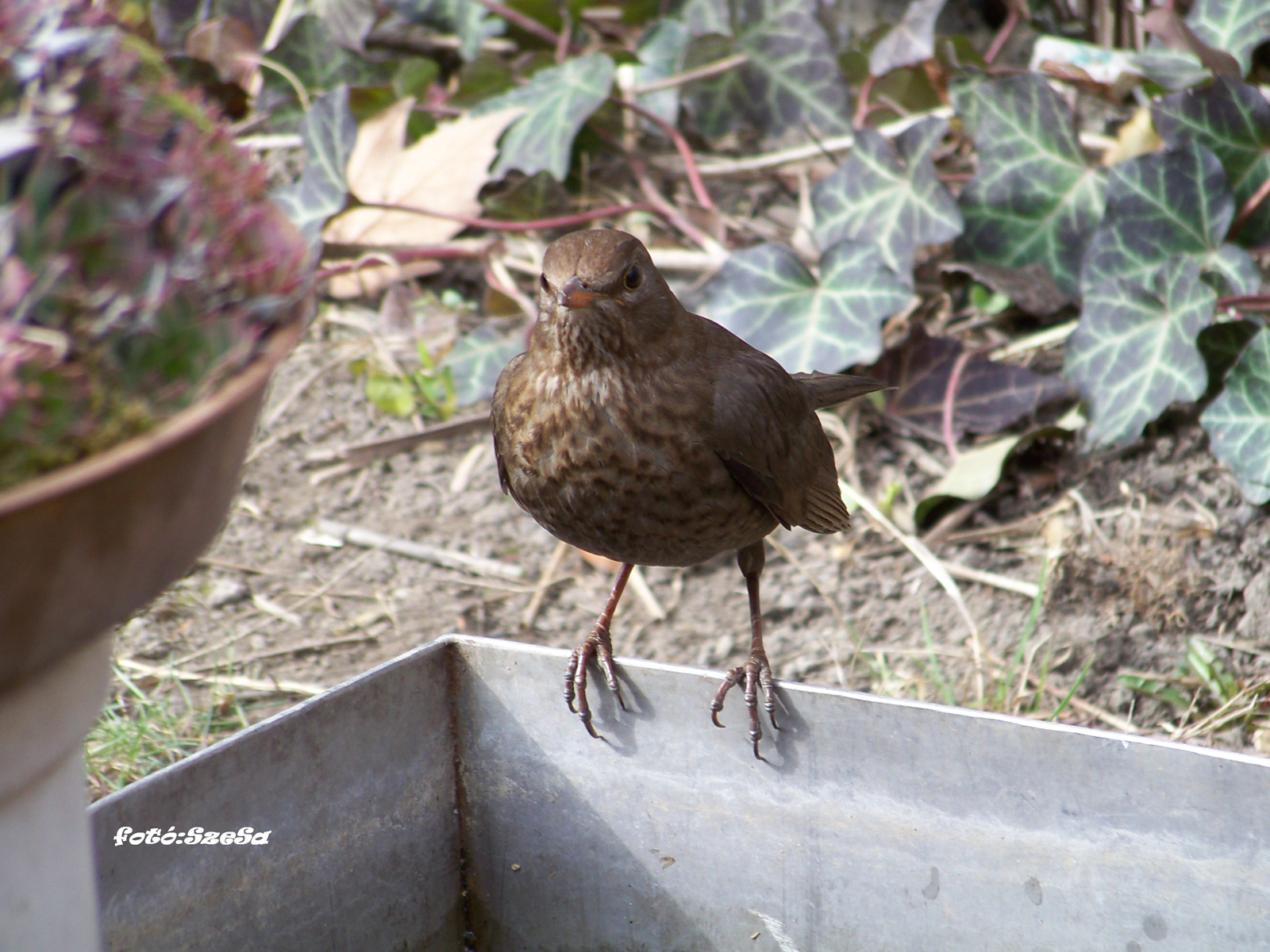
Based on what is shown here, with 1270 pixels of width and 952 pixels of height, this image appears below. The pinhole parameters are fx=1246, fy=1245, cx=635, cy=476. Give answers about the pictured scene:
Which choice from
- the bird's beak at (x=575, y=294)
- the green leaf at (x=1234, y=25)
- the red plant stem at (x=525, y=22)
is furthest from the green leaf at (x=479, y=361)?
the green leaf at (x=1234, y=25)

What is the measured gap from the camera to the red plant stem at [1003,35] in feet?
15.2

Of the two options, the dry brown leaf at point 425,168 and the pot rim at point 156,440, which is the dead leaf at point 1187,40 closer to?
the dry brown leaf at point 425,168

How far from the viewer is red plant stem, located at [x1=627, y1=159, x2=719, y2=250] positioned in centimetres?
443

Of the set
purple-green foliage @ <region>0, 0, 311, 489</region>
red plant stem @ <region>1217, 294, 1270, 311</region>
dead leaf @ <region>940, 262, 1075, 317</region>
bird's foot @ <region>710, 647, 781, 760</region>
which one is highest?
purple-green foliage @ <region>0, 0, 311, 489</region>

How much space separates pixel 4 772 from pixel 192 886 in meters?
0.95

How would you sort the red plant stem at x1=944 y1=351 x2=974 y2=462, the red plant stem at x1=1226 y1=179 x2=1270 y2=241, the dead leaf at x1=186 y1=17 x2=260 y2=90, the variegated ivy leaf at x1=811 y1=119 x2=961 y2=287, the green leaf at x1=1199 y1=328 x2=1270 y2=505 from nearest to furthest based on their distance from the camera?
the green leaf at x1=1199 y1=328 x2=1270 y2=505
the red plant stem at x1=1226 y1=179 x2=1270 y2=241
the red plant stem at x1=944 y1=351 x2=974 y2=462
the variegated ivy leaf at x1=811 y1=119 x2=961 y2=287
the dead leaf at x1=186 y1=17 x2=260 y2=90

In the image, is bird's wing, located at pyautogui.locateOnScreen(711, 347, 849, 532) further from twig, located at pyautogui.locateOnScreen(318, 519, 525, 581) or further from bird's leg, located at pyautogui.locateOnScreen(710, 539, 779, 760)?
twig, located at pyautogui.locateOnScreen(318, 519, 525, 581)

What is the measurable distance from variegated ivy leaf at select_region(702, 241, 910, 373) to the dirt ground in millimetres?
352

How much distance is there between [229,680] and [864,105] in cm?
295

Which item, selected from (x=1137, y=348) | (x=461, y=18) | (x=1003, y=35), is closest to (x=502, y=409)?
(x=1137, y=348)

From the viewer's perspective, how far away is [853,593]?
363cm

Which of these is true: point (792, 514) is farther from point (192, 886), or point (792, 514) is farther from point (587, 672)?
point (192, 886)

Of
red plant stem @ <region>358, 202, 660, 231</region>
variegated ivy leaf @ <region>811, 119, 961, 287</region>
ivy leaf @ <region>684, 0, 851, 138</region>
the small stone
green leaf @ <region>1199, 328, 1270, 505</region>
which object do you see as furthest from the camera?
ivy leaf @ <region>684, 0, 851, 138</region>

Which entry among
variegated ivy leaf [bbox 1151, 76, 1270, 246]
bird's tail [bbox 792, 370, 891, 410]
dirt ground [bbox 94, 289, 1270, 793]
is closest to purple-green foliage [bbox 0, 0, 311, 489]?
bird's tail [bbox 792, 370, 891, 410]
